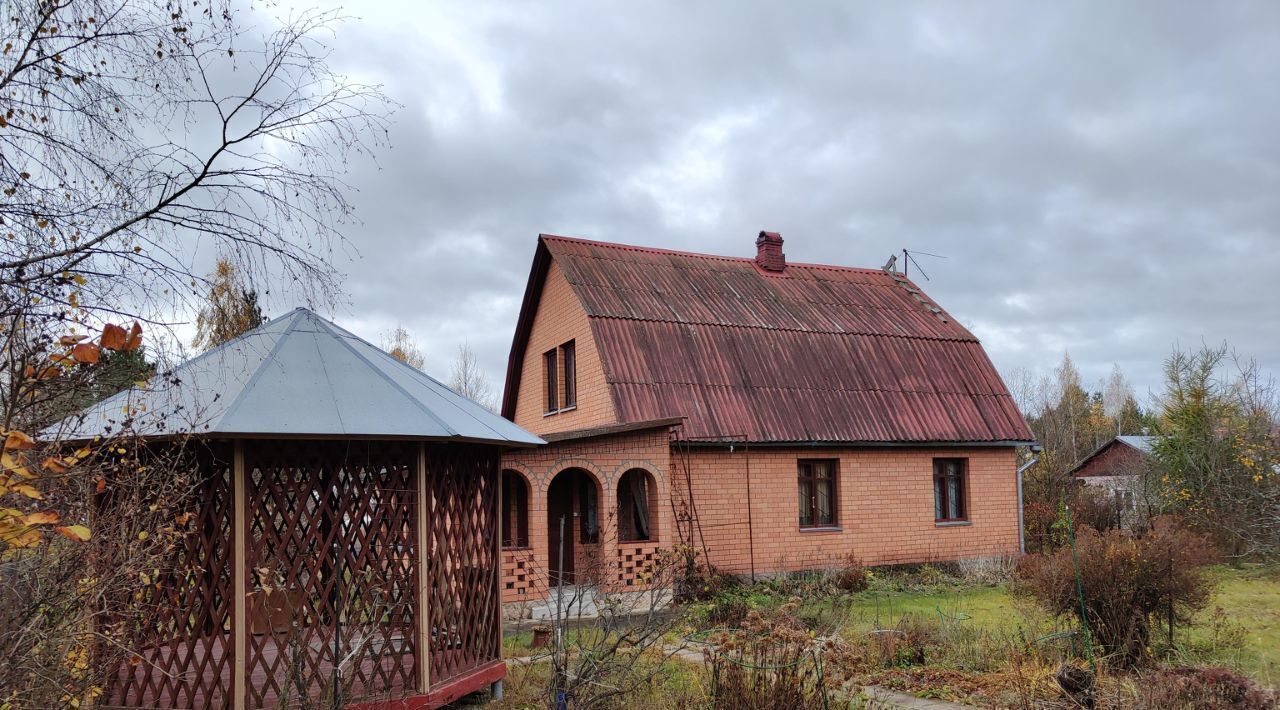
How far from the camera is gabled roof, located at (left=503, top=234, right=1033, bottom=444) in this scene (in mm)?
16438

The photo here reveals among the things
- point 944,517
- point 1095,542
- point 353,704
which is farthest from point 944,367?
point 353,704

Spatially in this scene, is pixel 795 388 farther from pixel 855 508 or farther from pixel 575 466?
pixel 575 466

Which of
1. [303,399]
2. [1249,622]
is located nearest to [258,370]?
[303,399]

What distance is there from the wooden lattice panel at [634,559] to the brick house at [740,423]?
2 cm

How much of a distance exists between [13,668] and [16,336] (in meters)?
1.44

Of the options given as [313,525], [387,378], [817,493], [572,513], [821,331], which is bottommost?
[572,513]

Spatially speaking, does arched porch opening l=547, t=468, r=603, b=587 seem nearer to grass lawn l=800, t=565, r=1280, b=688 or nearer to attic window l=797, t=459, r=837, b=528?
attic window l=797, t=459, r=837, b=528

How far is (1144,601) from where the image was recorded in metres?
8.73

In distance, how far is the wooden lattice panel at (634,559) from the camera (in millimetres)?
14039

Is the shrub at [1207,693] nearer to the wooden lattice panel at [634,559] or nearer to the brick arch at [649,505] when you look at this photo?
the wooden lattice panel at [634,559]

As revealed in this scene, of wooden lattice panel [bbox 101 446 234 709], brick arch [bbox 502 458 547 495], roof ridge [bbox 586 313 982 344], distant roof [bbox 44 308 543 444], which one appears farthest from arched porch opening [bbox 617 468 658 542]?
wooden lattice panel [bbox 101 446 234 709]

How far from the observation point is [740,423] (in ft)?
53.2

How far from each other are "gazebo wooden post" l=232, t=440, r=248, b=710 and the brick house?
6.51m

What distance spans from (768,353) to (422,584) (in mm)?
11425
